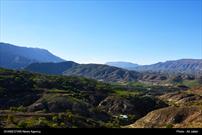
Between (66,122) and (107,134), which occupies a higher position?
(107,134)

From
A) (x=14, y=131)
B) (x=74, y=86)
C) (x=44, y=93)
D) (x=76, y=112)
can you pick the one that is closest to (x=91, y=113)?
(x=76, y=112)

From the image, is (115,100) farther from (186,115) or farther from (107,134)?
(107,134)

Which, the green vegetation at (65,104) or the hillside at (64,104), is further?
the green vegetation at (65,104)

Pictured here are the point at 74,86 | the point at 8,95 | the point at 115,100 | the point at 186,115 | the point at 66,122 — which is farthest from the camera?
the point at 74,86

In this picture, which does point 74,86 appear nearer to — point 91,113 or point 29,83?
point 29,83

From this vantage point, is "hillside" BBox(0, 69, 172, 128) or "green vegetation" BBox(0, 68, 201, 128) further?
"green vegetation" BBox(0, 68, 201, 128)

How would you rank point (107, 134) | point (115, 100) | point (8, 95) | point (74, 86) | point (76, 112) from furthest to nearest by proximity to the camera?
point (74, 86) → point (115, 100) → point (8, 95) → point (76, 112) → point (107, 134)

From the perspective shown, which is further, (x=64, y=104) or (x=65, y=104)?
(x=65, y=104)

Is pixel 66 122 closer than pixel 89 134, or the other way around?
pixel 89 134

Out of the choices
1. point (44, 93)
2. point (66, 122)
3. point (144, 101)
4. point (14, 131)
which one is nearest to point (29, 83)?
point (44, 93)
